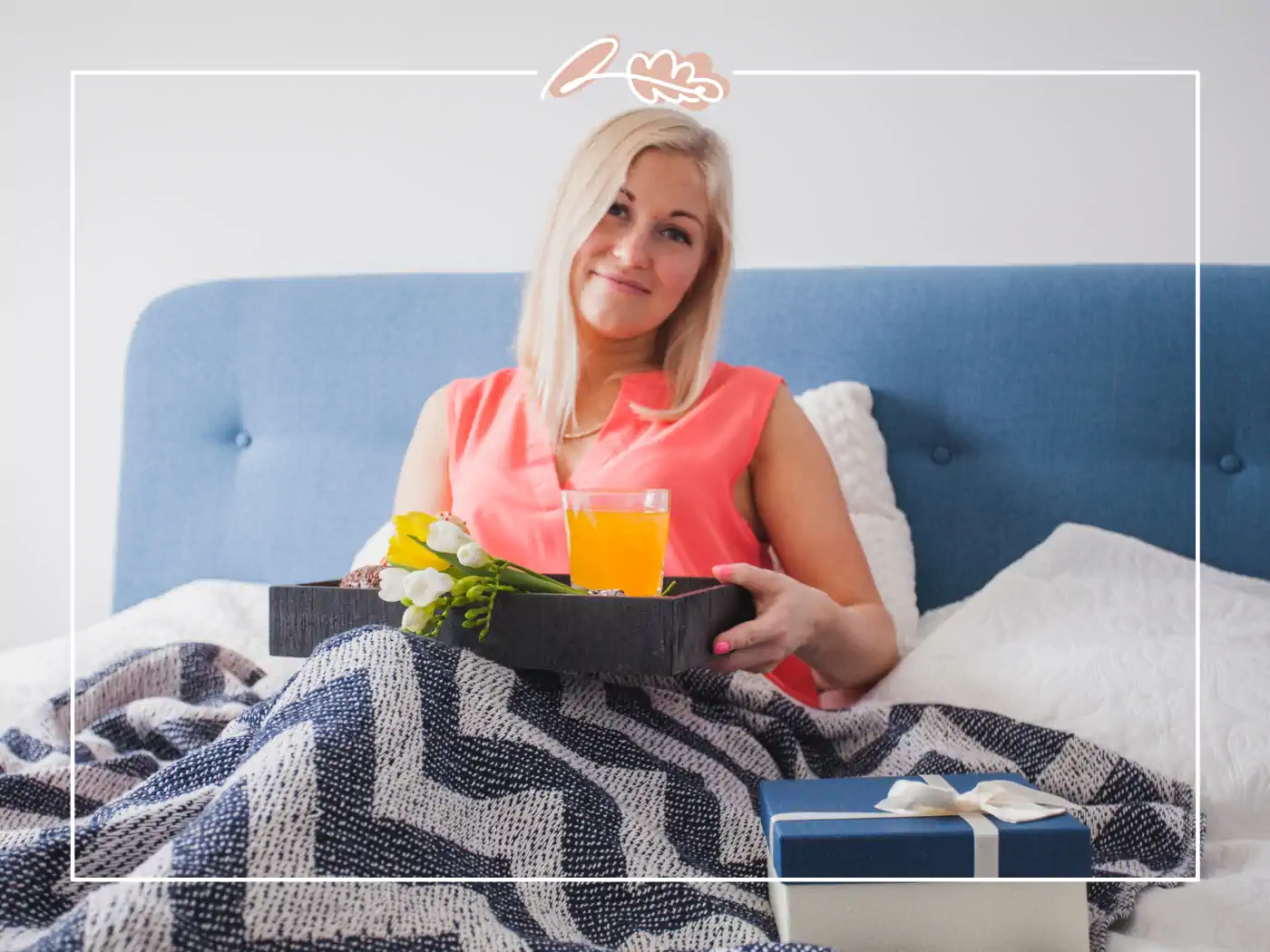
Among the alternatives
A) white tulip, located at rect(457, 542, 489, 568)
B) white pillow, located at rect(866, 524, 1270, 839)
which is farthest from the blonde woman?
white tulip, located at rect(457, 542, 489, 568)

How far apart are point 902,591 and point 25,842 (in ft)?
3.04

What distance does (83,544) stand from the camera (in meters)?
1.36

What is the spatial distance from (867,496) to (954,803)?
27.4 inches

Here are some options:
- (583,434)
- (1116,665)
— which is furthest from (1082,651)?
(583,434)

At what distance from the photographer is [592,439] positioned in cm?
122

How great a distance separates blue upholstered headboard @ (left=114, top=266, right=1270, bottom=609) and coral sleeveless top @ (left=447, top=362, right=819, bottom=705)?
0.15 metres

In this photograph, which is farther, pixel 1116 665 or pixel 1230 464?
pixel 1230 464

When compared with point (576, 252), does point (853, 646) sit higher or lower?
lower

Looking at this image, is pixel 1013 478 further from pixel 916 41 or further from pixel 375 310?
pixel 375 310

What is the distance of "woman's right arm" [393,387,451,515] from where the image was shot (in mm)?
1302

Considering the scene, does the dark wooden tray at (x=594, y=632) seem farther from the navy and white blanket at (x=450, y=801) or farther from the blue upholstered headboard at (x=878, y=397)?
the blue upholstered headboard at (x=878, y=397)

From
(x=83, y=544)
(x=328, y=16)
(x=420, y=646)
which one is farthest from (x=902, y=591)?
(x=83, y=544)

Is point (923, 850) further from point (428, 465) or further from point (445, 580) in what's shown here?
point (428, 465)

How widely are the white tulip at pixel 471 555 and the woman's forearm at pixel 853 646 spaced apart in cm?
38
